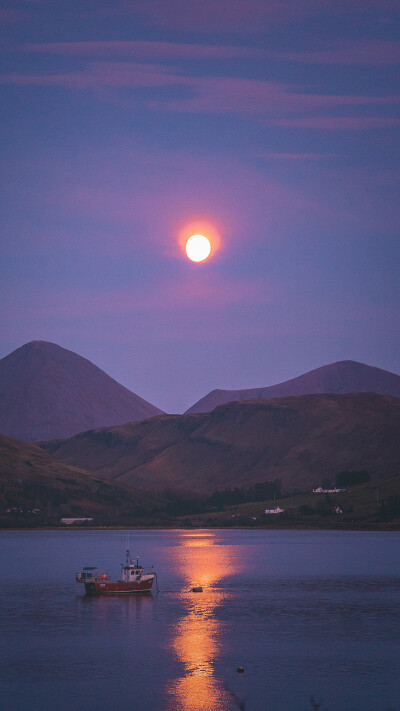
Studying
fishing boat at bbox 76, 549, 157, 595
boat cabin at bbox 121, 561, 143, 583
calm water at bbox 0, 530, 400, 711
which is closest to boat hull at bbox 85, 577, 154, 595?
fishing boat at bbox 76, 549, 157, 595

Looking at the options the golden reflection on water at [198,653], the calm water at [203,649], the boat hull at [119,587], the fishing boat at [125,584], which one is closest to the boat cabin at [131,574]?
the fishing boat at [125,584]

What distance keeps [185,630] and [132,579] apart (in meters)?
40.9

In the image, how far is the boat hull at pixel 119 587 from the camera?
13388 centimetres

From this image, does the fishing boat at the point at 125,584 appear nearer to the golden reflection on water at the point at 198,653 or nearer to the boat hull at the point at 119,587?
the boat hull at the point at 119,587

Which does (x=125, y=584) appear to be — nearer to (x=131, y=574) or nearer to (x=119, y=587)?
(x=119, y=587)

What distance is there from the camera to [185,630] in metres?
97.0

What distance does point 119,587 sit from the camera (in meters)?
137

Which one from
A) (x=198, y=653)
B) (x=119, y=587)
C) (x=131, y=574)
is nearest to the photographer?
(x=198, y=653)

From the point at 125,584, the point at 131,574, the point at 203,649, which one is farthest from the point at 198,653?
the point at 131,574

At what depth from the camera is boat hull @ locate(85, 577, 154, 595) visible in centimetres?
13388

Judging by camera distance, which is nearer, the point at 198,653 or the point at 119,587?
the point at 198,653

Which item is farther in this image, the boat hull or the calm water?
the boat hull

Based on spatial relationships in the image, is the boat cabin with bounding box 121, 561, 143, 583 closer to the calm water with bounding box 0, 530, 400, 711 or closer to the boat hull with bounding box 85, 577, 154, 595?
the boat hull with bounding box 85, 577, 154, 595

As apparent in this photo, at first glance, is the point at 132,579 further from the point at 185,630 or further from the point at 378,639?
the point at 378,639
